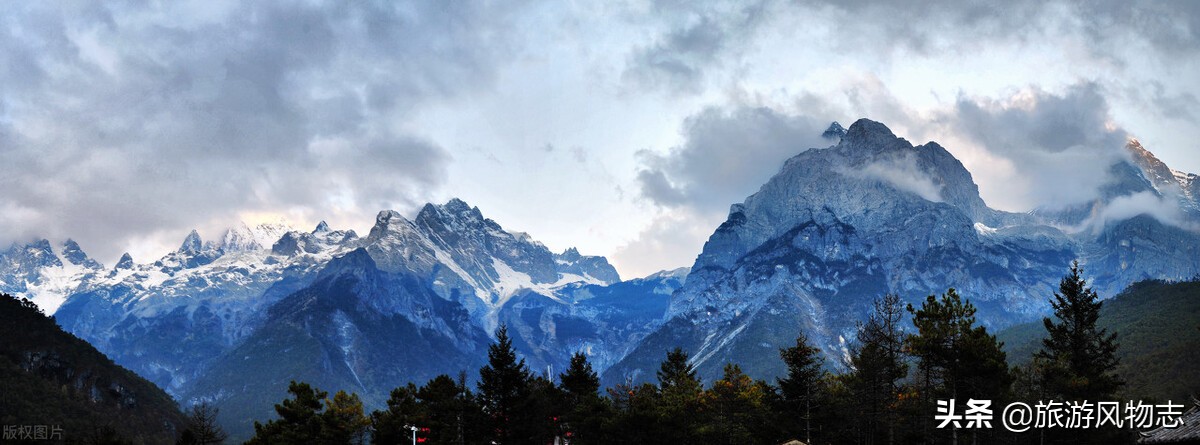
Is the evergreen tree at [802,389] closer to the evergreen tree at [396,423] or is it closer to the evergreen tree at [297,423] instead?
the evergreen tree at [396,423]

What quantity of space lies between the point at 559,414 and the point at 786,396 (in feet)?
113

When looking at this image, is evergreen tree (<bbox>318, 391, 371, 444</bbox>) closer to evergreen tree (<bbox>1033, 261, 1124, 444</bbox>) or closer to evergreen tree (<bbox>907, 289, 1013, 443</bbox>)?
evergreen tree (<bbox>907, 289, 1013, 443</bbox>)

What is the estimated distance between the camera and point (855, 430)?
11025 cm

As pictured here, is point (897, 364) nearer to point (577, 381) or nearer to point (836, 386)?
point (836, 386)

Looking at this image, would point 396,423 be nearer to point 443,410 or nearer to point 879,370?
point 443,410

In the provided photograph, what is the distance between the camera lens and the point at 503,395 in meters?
118

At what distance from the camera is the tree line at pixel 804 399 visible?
86812 mm

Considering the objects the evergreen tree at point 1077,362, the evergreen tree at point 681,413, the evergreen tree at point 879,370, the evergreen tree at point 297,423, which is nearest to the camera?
the evergreen tree at point 879,370

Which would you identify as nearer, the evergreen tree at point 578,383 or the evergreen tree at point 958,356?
the evergreen tree at point 958,356

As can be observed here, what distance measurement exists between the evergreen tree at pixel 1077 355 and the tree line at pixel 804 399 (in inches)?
6.0

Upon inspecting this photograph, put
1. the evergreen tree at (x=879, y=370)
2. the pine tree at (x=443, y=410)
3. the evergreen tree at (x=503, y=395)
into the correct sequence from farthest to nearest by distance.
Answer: the evergreen tree at (x=503, y=395) → the pine tree at (x=443, y=410) → the evergreen tree at (x=879, y=370)

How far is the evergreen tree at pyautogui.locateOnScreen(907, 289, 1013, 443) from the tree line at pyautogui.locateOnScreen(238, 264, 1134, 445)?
0.12m

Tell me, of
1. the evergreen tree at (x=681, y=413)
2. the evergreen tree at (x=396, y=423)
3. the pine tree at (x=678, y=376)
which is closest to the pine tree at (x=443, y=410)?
the evergreen tree at (x=396, y=423)

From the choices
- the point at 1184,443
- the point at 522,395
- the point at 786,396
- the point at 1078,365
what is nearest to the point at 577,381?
the point at 522,395
